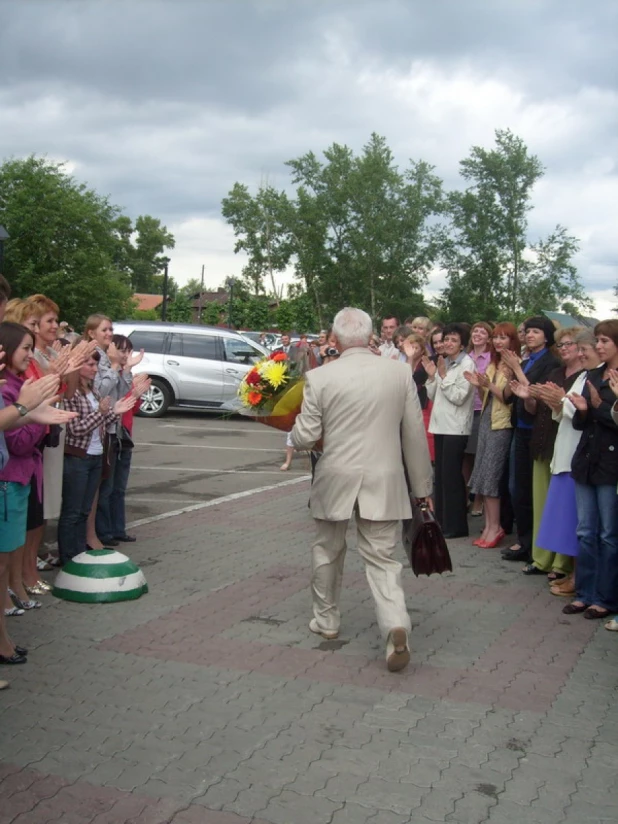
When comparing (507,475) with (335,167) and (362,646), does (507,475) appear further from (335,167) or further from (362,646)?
(335,167)

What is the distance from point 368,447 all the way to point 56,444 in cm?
257

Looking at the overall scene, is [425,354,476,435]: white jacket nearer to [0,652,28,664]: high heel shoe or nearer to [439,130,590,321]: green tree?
[0,652,28,664]: high heel shoe

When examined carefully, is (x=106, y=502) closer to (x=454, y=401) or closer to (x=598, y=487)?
(x=454, y=401)

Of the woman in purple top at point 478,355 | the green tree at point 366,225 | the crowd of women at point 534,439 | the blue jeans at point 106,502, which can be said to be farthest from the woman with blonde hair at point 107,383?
the green tree at point 366,225

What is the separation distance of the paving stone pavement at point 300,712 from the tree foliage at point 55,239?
4036cm

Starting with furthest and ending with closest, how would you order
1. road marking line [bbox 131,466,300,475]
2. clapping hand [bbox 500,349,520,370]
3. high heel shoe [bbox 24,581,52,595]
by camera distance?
road marking line [bbox 131,466,300,475] → clapping hand [bbox 500,349,520,370] → high heel shoe [bbox 24,581,52,595]

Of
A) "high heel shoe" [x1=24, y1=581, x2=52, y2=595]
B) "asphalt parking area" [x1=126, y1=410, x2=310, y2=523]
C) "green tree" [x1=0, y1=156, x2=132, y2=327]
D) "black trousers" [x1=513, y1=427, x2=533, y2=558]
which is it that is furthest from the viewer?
"green tree" [x1=0, y1=156, x2=132, y2=327]

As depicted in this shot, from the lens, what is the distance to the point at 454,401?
9406 millimetres

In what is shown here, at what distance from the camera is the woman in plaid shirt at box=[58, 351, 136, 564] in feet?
24.4

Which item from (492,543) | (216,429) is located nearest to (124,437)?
(492,543)

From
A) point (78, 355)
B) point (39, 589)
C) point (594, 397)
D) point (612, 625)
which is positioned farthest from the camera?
point (39, 589)

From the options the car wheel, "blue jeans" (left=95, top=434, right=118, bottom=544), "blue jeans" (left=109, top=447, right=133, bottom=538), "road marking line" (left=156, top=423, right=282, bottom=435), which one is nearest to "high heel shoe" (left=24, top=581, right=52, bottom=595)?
"blue jeans" (left=95, top=434, right=118, bottom=544)

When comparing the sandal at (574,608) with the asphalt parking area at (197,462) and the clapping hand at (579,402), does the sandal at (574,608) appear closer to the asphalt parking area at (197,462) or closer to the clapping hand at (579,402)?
the clapping hand at (579,402)

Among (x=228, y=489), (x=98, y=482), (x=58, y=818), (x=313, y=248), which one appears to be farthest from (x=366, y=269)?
(x=58, y=818)
